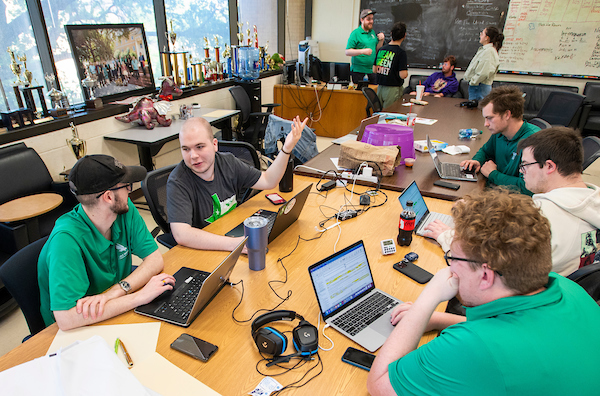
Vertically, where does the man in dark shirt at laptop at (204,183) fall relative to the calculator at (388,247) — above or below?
above

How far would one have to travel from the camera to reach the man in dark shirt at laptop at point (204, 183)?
1.77 meters

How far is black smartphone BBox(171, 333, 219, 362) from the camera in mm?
1162

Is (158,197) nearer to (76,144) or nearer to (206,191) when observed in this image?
(206,191)

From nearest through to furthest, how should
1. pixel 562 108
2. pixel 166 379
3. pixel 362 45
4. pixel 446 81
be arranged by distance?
pixel 166 379, pixel 562 108, pixel 362 45, pixel 446 81

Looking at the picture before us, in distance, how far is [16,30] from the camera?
3020mm

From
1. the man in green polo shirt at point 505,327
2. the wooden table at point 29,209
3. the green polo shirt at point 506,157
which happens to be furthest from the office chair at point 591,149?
the wooden table at point 29,209

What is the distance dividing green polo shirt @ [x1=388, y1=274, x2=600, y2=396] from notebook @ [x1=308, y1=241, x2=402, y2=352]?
1.06 ft

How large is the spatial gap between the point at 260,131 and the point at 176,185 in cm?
282

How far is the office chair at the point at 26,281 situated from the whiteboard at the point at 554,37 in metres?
7.09

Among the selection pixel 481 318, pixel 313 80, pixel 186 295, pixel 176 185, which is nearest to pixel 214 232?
pixel 176 185

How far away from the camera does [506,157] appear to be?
2.68 meters

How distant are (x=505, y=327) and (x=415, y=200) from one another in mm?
1195

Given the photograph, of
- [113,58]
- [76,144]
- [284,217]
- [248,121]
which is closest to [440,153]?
[284,217]

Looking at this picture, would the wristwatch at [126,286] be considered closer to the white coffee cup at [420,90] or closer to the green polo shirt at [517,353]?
the green polo shirt at [517,353]
